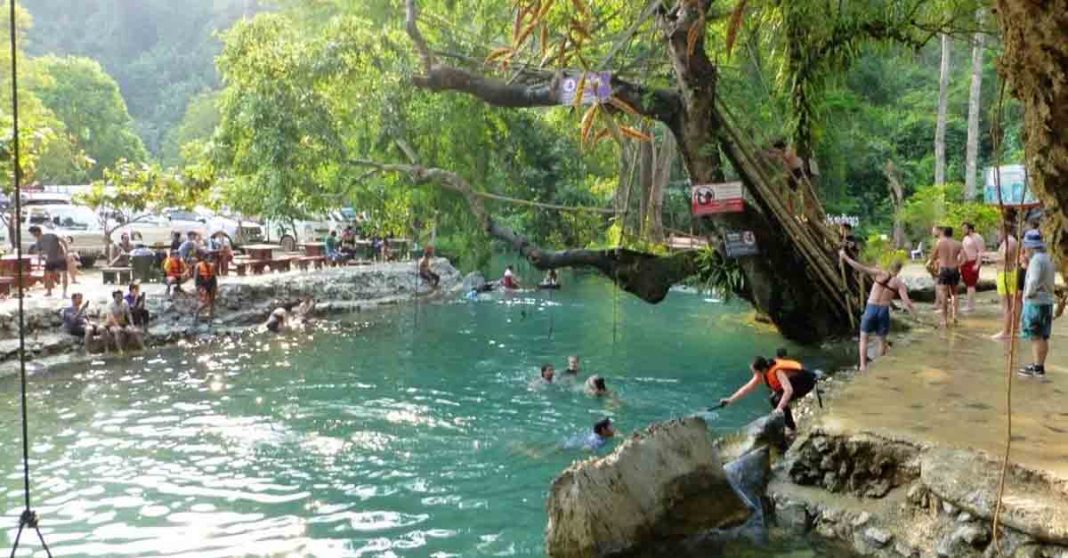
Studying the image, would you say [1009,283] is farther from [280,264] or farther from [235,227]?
[235,227]

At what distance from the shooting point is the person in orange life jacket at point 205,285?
19.0 meters

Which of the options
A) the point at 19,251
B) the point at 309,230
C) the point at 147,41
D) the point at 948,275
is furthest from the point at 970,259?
the point at 147,41

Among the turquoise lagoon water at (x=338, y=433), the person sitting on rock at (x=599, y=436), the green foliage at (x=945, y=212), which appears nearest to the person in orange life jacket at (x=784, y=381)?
the person sitting on rock at (x=599, y=436)

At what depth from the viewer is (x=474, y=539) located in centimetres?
779

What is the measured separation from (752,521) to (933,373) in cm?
356

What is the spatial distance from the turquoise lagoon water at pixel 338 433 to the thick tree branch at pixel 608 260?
68.2 inches

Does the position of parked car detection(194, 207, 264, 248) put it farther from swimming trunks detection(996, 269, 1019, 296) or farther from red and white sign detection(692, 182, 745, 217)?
swimming trunks detection(996, 269, 1019, 296)

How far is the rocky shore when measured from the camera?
16141 mm

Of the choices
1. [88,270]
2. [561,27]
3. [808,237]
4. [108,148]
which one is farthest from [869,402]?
[108,148]

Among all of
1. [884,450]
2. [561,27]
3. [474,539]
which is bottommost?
[474,539]

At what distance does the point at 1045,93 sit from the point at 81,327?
1756cm

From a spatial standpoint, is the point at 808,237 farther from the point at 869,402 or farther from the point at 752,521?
the point at 752,521


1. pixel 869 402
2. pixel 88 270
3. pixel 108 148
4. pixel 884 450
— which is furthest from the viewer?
pixel 108 148

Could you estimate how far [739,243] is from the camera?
44.8 feet
